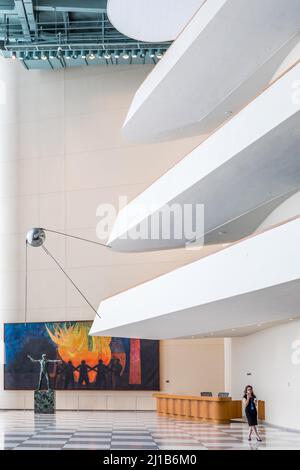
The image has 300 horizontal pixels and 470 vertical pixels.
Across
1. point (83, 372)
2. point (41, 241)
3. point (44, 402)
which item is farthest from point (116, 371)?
point (41, 241)

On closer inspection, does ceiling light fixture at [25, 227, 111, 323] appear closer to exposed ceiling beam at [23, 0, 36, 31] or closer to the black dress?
exposed ceiling beam at [23, 0, 36, 31]

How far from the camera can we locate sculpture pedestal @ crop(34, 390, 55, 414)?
26.9 metres

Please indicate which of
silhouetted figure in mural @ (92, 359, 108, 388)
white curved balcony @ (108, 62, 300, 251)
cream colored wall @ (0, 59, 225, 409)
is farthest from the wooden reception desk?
white curved balcony @ (108, 62, 300, 251)

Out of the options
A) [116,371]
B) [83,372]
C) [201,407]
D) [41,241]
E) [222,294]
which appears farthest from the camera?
[83,372]

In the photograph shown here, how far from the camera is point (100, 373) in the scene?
29.1 meters

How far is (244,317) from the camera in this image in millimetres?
17906

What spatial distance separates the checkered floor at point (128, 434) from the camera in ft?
50.2

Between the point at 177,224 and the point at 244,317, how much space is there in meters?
6.18

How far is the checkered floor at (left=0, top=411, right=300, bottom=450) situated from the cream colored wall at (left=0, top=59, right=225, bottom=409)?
20.1 feet

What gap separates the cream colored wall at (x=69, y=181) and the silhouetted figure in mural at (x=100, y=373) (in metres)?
0.46

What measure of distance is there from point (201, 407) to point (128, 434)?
6.75 m

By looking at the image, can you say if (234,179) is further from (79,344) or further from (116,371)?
(79,344)

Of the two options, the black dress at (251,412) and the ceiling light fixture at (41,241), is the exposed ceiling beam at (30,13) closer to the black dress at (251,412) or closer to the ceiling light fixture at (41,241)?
the ceiling light fixture at (41,241)

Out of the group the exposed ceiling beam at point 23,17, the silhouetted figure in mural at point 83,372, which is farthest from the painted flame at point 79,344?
the exposed ceiling beam at point 23,17
